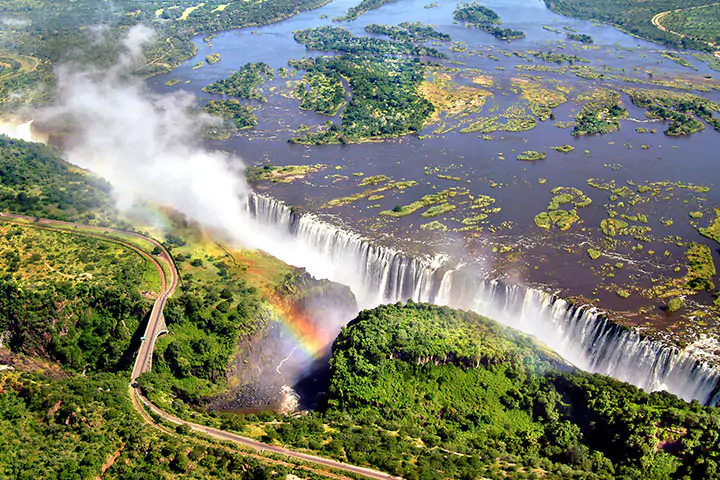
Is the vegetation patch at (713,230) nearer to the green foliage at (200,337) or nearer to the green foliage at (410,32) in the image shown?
the green foliage at (200,337)

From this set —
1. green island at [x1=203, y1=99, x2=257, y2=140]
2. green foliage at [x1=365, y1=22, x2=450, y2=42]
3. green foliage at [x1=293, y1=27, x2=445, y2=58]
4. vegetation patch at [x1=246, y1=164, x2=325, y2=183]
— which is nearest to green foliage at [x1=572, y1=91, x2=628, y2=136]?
green foliage at [x1=293, y1=27, x2=445, y2=58]

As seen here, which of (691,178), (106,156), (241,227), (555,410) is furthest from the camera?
(106,156)

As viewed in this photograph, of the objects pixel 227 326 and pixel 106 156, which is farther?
pixel 106 156

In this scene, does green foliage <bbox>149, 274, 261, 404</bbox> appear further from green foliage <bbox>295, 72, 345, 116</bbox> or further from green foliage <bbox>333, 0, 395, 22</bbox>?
green foliage <bbox>333, 0, 395, 22</bbox>

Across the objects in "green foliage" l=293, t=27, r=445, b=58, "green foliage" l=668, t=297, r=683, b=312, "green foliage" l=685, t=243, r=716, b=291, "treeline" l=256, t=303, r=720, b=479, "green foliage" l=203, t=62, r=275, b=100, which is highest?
"green foliage" l=293, t=27, r=445, b=58

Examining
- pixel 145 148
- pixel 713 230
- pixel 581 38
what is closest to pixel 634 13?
pixel 581 38

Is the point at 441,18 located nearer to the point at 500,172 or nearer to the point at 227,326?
the point at 500,172

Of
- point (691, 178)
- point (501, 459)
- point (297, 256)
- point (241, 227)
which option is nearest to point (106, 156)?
point (241, 227)
